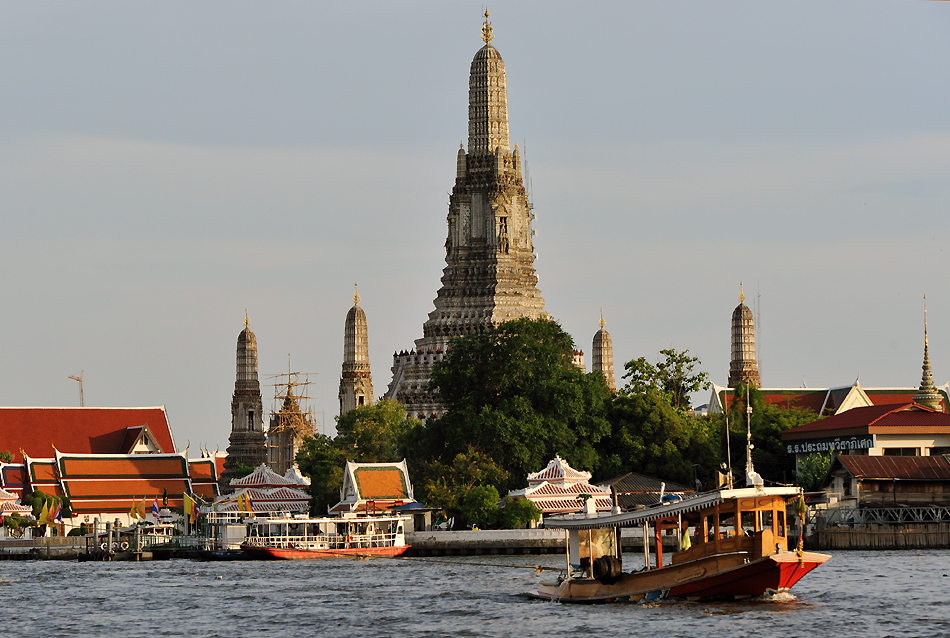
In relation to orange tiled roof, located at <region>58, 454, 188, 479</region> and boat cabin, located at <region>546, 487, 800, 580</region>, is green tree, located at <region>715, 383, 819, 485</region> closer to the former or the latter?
orange tiled roof, located at <region>58, 454, 188, 479</region>


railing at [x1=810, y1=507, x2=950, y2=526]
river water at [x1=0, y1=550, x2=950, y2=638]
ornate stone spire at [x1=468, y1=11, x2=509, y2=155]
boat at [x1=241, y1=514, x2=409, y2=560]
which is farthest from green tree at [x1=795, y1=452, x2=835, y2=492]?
ornate stone spire at [x1=468, y1=11, x2=509, y2=155]

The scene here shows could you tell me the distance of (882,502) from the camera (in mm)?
73875

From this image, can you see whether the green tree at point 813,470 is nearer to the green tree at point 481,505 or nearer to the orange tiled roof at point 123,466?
the green tree at point 481,505

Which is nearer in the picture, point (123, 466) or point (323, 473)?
point (323, 473)

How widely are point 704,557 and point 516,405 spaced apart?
113 ft

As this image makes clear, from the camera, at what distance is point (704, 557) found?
41500 millimetres

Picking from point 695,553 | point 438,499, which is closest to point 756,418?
point 438,499

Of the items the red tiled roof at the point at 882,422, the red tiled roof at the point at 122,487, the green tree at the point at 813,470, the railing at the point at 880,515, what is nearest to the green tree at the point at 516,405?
the green tree at the point at 813,470

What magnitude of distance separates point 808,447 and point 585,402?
1218 cm

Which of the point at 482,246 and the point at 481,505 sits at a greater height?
the point at 482,246

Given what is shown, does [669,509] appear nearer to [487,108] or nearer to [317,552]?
[317,552]

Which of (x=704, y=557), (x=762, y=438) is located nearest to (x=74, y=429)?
(x=762, y=438)

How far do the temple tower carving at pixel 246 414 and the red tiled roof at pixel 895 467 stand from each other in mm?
61046

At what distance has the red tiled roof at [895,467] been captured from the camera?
246 feet
